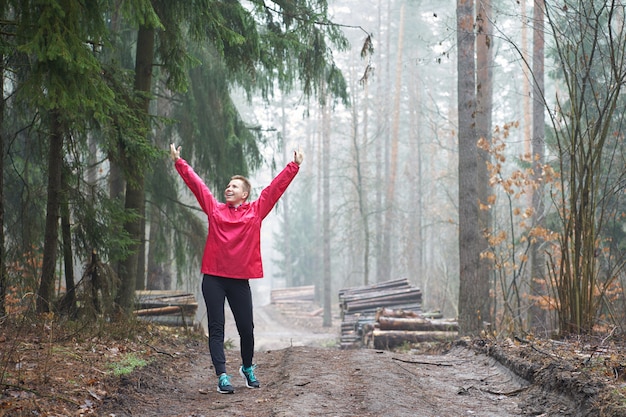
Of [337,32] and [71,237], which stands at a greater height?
[337,32]

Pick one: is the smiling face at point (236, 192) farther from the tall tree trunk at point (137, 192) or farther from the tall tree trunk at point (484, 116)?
the tall tree trunk at point (484, 116)

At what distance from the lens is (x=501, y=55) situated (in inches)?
1786

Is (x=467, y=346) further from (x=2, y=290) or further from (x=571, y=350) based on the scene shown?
(x=2, y=290)

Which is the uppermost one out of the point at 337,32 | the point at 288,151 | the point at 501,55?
the point at 501,55

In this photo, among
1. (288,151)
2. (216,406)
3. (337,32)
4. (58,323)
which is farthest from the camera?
(288,151)

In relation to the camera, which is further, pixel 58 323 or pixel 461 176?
pixel 461 176

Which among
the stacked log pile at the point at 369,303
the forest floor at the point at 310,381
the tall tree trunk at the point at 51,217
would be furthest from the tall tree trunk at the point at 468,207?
the tall tree trunk at the point at 51,217

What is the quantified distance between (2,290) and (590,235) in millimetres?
6685

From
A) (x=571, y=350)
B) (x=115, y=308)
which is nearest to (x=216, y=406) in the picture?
(x=571, y=350)

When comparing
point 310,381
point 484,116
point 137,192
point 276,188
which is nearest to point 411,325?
point 484,116

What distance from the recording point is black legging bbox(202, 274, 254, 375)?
6207 mm

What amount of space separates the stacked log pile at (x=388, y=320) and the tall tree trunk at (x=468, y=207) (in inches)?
57.0

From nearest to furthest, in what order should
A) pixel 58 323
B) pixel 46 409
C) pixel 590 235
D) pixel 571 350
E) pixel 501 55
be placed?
pixel 46 409, pixel 571 350, pixel 590 235, pixel 58 323, pixel 501 55

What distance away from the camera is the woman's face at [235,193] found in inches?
249
